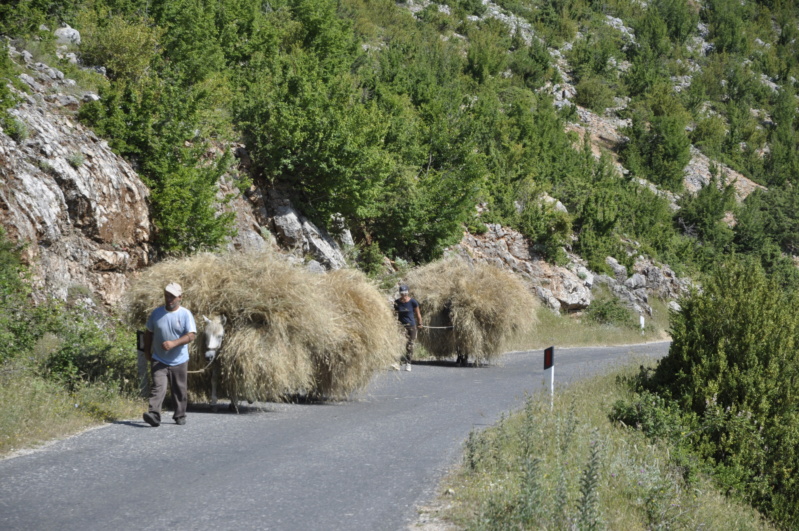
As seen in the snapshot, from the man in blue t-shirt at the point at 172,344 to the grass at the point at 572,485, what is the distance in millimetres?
3909

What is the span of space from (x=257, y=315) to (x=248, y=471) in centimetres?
362

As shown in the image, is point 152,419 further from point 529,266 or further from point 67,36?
point 529,266

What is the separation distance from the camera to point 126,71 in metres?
22.5

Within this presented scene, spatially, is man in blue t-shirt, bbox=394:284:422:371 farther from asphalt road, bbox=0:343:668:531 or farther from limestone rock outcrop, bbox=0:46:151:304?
limestone rock outcrop, bbox=0:46:151:304

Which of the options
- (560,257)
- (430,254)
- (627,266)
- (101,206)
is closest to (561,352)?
(430,254)

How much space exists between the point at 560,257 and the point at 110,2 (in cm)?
2305

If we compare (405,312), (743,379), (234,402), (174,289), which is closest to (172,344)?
(174,289)

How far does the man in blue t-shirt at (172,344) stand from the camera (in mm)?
10427

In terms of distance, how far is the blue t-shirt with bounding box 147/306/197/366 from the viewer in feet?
34.3

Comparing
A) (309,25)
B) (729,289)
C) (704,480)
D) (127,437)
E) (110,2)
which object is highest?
(309,25)

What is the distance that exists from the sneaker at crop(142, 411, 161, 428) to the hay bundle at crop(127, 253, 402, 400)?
1382mm

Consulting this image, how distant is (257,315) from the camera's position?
1156 cm

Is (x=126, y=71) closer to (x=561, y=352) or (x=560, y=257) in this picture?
(x=561, y=352)

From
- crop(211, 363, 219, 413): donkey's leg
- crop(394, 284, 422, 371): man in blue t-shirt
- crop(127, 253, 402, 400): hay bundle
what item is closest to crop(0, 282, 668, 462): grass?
crop(211, 363, 219, 413): donkey's leg
